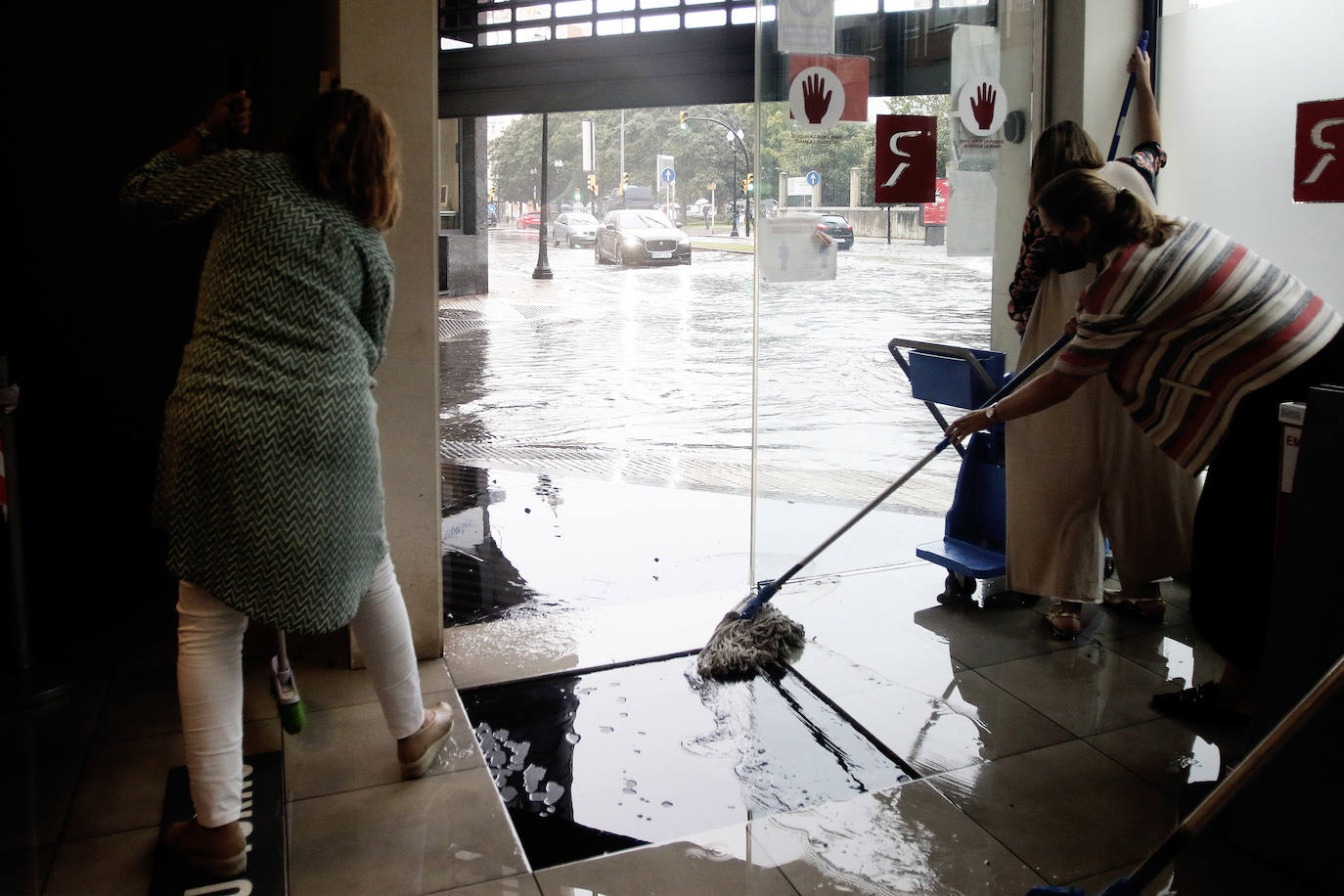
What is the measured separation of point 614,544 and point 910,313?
69.2 inches

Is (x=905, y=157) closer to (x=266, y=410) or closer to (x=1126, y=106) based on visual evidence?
(x=1126, y=106)

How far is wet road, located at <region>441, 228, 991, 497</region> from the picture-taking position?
4.30 metres

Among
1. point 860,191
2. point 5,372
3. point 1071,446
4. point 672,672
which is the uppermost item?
point 860,191

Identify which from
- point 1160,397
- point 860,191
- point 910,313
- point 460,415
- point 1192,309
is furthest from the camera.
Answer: point 460,415

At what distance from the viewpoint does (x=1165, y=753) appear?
10.3ft

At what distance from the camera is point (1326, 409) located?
241cm

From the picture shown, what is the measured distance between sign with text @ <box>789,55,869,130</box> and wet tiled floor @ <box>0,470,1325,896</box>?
1.47 meters

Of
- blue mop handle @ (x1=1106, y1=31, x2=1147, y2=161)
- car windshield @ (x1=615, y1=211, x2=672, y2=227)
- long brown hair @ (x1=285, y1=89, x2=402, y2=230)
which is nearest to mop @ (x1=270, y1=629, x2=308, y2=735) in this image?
long brown hair @ (x1=285, y1=89, x2=402, y2=230)

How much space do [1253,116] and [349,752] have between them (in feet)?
12.6

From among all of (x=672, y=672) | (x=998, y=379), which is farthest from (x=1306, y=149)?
(x=672, y=672)

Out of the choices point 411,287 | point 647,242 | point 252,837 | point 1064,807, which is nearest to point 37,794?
point 252,837

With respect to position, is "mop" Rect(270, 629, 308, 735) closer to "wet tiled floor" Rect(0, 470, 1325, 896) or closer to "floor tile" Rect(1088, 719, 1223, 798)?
"wet tiled floor" Rect(0, 470, 1325, 896)

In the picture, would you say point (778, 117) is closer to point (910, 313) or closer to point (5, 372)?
Answer: point (910, 313)

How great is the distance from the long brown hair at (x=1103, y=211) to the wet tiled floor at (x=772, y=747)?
4.68ft
